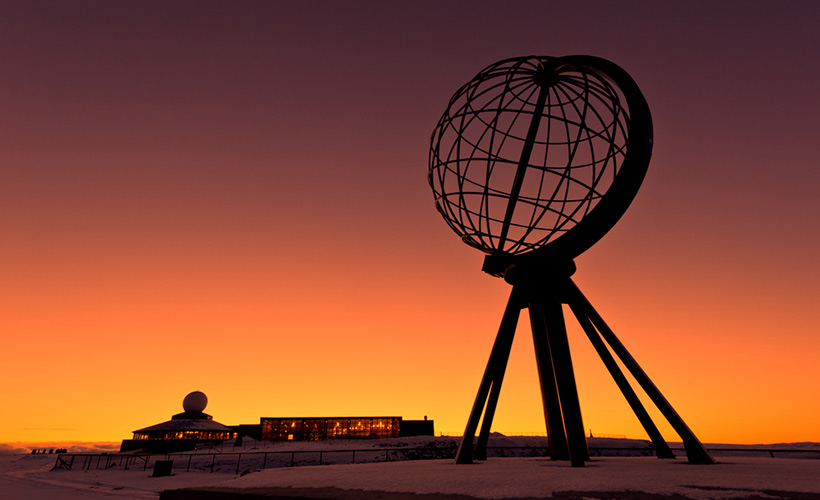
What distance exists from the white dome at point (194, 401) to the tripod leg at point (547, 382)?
63.6 m

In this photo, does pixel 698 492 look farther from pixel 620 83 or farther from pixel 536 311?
pixel 620 83

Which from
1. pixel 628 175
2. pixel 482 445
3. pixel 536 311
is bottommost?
pixel 482 445

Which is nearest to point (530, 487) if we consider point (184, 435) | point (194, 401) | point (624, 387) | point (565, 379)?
point (565, 379)

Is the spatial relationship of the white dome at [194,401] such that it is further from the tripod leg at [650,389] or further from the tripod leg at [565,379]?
the tripod leg at [650,389]

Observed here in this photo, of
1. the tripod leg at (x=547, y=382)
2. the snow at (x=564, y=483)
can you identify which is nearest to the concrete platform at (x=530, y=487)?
the snow at (x=564, y=483)

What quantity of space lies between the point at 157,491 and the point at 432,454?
2167 cm

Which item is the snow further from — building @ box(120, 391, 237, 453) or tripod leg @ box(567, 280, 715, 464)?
building @ box(120, 391, 237, 453)

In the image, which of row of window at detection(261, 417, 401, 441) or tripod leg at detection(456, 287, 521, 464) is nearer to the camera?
tripod leg at detection(456, 287, 521, 464)

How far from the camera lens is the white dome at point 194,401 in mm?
63841

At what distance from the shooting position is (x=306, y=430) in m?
75.0

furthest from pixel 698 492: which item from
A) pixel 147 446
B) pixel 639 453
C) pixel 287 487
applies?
pixel 147 446

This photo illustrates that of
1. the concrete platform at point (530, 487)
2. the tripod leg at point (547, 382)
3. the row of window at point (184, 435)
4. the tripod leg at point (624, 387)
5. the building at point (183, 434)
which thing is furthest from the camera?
the row of window at point (184, 435)

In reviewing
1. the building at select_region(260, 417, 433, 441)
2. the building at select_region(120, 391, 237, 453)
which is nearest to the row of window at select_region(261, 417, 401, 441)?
the building at select_region(260, 417, 433, 441)

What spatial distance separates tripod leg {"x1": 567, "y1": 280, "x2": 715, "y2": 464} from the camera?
995 cm
